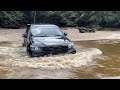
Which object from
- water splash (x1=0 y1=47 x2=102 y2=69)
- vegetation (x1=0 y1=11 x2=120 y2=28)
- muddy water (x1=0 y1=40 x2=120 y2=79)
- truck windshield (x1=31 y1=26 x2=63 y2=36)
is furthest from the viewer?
vegetation (x1=0 y1=11 x2=120 y2=28)

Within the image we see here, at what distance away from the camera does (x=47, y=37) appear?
13297 millimetres

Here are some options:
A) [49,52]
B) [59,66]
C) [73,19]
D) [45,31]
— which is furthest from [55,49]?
[73,19]

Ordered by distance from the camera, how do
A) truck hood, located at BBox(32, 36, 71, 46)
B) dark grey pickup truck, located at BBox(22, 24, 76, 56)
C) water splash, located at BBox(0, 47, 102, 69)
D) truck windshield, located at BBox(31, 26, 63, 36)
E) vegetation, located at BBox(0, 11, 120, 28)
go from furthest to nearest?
vegetation, located at BBox(0, 11, 120, 28)
truck windshield, located at BBox(31, 26, 63, 36)
truck hood, located at BBox(32, 36, 71, 46)
dark grey pickup truck, located at BBox(22, 24, 76, 56)
water splash, located at BBox(0, 47, 102, 69)

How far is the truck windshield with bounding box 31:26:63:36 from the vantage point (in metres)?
13.8

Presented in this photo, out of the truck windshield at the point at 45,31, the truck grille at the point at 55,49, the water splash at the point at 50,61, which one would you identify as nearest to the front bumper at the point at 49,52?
the truck grille at the point at 55,49

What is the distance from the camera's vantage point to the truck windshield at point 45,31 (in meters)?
13.8

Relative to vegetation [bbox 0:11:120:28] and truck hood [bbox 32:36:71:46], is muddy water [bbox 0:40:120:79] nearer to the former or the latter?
truck hood [bbox 32:36:71:46]

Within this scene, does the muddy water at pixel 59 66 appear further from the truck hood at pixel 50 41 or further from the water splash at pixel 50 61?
the truck hood at pixel 50 41

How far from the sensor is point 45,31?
14.0 m

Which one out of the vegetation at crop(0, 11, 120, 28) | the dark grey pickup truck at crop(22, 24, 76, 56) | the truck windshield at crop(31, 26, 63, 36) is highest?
the vegetation at crop(0, 11, 120, 28)

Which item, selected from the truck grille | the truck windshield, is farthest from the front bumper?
the truck windshield
